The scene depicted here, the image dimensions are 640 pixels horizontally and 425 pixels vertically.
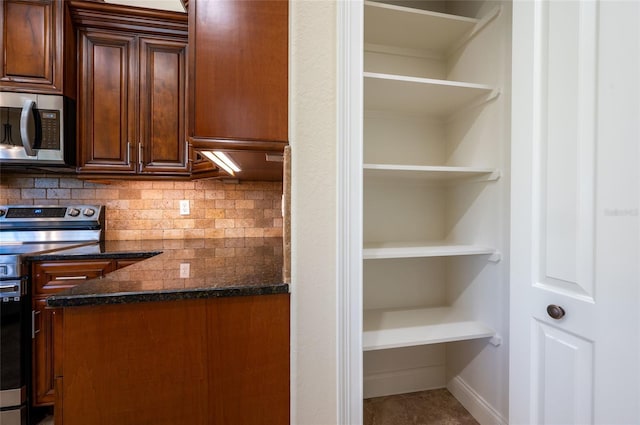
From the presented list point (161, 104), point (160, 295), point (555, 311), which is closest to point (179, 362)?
point (160, 295)

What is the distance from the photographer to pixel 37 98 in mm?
1798

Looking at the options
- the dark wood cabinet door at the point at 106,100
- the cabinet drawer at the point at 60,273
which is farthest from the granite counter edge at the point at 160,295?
the dark wood cabinet door at the point at 106,100

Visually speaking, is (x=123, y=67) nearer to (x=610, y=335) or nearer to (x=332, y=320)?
(x=332, y=320)

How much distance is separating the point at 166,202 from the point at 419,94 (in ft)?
6.36

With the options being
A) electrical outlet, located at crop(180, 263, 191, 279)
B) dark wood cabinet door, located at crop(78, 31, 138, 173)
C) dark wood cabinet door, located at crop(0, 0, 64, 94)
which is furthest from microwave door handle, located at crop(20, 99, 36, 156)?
electrical outlet, located at crop(180, 263, 191, 279)

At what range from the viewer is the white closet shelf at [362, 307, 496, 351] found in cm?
136

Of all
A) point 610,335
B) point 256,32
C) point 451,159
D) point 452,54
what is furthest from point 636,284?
point 452,54

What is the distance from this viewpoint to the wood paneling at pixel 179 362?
0.86 meters

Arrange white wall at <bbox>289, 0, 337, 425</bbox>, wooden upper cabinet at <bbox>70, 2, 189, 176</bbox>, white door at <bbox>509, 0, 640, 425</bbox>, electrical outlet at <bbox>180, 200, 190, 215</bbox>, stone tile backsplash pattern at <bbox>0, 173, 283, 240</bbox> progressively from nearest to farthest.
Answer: white door at <bbox>509, 0, 640, 425</bbox>
white wall at <bbox>289, 0, 337, 425</bbox>
wooden upper cabinet at <bbox>70, 2, 189, 176</bbox>
stone tile backsplash pattern at <bbox>0, 173, 283, 240</bbox>
electrical outlet at <bbox>180, 200, 190, 215</bbox>

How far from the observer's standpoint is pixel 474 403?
1.58 m

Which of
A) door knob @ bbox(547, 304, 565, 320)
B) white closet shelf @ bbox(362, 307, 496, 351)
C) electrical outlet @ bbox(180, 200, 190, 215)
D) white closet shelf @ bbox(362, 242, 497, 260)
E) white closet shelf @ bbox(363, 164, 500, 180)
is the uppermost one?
white closet shelf @ bbox(363, 164, 500, 180)

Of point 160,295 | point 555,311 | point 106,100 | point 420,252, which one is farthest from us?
point 106,100

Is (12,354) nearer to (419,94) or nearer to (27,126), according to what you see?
(27,126)

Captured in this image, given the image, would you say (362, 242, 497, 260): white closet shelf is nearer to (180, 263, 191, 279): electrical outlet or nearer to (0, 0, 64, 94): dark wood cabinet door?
(180, 263, 191, 279): electrical outlet
